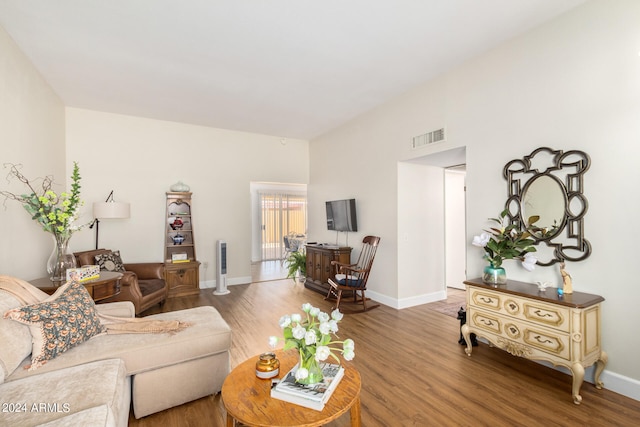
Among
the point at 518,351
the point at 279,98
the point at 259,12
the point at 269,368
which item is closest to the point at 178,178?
the point at 279,98

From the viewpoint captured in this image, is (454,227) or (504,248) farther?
(454,227)

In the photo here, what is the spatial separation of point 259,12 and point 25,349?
297 centimetres

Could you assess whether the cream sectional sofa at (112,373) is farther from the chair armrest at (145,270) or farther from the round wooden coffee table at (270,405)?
the chair armrest at (145,270)

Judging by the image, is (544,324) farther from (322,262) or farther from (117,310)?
(117,310)

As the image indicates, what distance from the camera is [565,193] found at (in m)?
2.63

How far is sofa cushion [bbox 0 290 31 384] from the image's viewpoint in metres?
1.64

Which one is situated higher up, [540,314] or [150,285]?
[540,314]

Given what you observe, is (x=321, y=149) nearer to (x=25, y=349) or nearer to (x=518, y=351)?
(x=518, y=351)

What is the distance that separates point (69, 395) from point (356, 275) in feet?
13.1

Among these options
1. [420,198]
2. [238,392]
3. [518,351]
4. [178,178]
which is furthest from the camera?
[178,178]

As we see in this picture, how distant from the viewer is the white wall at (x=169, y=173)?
4984 millimetres

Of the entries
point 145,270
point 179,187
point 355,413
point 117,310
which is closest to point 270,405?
point 355,413

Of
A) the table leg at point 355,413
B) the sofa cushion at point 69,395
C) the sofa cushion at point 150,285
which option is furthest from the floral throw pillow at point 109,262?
the table leg at point 355,413

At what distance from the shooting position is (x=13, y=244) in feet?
9.67
